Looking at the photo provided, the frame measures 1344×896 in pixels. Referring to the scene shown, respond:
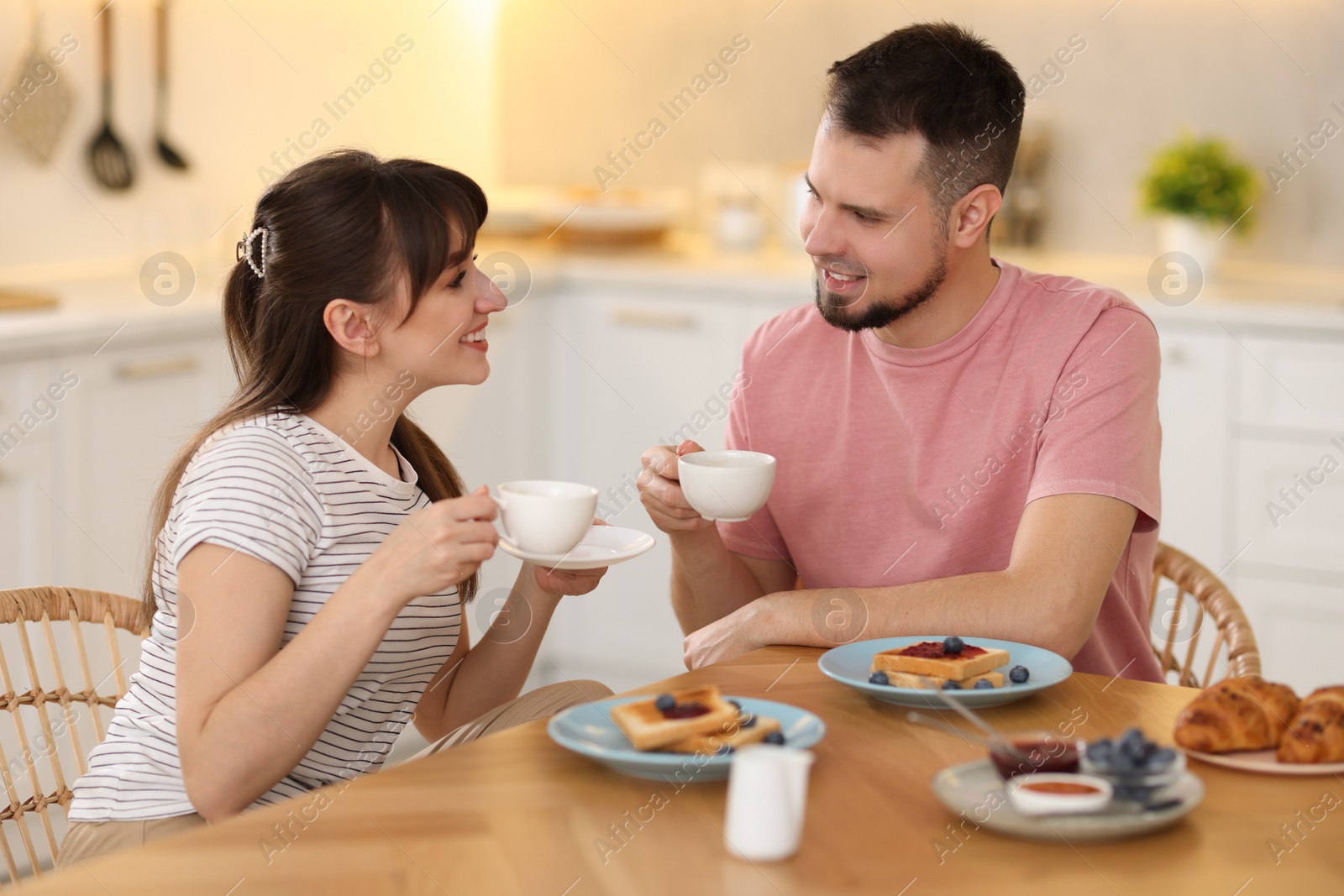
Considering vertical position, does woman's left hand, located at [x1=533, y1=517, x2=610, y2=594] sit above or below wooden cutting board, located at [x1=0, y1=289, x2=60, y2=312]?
below

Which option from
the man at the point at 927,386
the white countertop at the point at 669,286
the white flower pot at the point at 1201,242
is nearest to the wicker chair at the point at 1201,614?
the man at the point at 927,386

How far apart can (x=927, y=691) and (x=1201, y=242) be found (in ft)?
7.31

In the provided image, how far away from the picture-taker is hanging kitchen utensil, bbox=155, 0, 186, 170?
3074 mm

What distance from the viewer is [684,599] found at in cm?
175

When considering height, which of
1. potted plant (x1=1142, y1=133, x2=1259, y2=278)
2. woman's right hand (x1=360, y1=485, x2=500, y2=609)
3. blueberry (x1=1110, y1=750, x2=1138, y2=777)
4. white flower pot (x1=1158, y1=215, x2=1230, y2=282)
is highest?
potted plant (x1=1142, y1=133, x2=1259, y2=278)

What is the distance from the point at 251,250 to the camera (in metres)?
1.48

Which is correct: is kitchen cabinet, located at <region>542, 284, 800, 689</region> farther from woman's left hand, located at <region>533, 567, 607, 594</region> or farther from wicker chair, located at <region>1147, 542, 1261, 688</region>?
woman's left hand, located at <region>533, 567, 607, 594</region>

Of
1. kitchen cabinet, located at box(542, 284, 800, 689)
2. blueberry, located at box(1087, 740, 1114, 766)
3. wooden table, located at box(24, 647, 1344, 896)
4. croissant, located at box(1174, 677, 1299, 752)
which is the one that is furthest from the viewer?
kitchen cabinet, located at box(542, 284, 800, 689)

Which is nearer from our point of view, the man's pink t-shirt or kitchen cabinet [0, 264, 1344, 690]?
the man's pink t-shirt

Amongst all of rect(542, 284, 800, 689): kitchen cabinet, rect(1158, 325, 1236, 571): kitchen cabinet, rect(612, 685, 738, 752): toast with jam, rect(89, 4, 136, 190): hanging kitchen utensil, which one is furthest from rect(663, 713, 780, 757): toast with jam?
rect(89, 4, 136, 190): hanging kitchen utensil

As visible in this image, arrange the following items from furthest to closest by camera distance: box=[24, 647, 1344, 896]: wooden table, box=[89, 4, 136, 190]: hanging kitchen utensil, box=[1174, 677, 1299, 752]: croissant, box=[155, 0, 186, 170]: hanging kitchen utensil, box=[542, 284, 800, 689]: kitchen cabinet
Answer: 1. box=[542, 284, 800, 689]: kitchen cabinet
2. box=[155, 0, 186, 170]: hanging kitchen utensil
3. box=[89, 4, 136, 190]: hanging kitchen utensil
4. box=[1174, 677, 1299, 752]: croissant
5. box=[24, 647, 1344, 896]: wooden table

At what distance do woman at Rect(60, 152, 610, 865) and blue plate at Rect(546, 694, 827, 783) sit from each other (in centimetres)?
17

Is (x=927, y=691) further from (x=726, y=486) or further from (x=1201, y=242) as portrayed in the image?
(x=1201, y=242)

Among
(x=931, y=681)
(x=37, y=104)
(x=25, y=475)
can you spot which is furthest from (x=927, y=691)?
(x=37, y=104)
